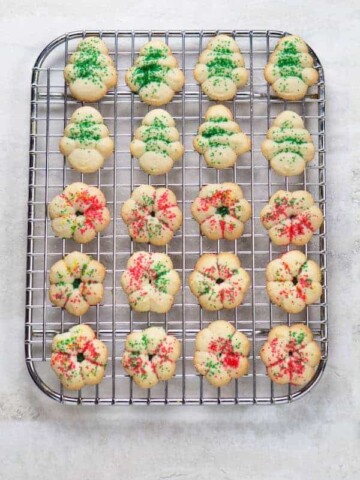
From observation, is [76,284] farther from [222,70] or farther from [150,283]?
[222,70]

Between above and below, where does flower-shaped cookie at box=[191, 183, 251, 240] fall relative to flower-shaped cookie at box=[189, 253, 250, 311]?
above

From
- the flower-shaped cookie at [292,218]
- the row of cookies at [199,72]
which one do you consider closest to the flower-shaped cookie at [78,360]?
the flower-shaped cookie at [292,218]

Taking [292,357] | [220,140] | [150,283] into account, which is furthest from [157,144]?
[292,357]

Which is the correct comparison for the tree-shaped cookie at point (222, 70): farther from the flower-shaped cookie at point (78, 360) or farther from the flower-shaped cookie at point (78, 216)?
the flower-shaped cookie at point (78, 360)

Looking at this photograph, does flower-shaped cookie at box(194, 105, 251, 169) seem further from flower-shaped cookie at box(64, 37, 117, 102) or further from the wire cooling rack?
flower-shaped cookie at box(64, 37, 117, 102)

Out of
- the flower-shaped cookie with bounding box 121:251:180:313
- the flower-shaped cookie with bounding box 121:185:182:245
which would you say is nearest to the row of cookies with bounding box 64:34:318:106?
the flower-shaped cookie with bounding box 121:185:182:245

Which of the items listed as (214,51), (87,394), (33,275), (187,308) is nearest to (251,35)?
(214,51)
